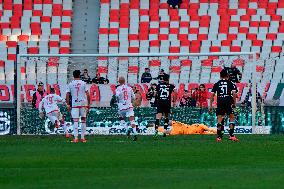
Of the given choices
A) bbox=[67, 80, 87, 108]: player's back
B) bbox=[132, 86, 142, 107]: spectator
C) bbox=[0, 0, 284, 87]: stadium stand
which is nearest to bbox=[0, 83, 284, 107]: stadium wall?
bbox=[132, 86, 142, 107]: spectator

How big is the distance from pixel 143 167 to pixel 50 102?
1718cm

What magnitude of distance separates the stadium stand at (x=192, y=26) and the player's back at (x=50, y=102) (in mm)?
8854

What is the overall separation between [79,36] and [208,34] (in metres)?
5.32

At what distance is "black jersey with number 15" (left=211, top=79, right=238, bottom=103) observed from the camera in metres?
26.3

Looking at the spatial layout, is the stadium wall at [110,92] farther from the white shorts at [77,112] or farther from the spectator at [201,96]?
the white shorts at [77,112]

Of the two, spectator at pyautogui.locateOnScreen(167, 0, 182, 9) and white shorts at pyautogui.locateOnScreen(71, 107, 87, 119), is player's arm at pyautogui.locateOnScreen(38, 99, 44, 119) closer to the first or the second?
white shorts at pyautogui.locateOnScreen(71, 107, 87, 119)

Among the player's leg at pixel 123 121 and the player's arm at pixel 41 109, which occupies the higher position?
the player's arm at pixel 41 109

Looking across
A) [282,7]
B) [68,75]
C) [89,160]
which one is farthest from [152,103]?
[89,160]

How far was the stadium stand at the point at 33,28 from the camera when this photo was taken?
4072 centimetres

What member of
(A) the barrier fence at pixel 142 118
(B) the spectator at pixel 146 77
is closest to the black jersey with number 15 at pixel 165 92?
(A) the barrier fence at pixel 142 118

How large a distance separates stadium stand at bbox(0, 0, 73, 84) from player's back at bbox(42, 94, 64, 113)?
740 centimetres

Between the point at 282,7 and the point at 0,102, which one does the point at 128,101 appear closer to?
the point at 0,102

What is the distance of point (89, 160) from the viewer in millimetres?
16969

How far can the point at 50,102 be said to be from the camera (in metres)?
32.0
